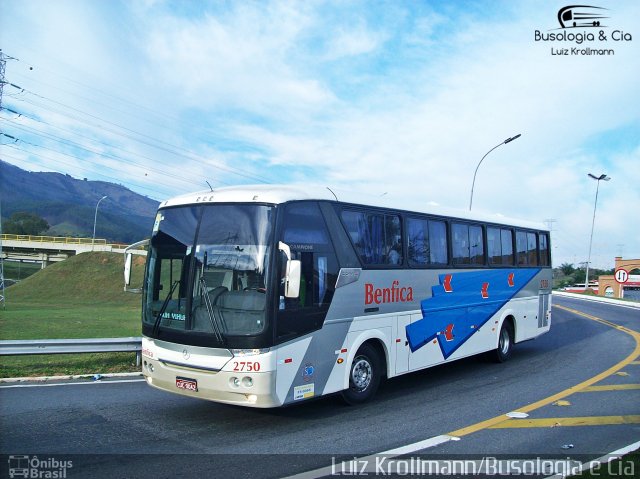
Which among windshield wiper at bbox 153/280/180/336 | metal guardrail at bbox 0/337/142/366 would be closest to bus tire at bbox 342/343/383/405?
Answer: windshield wiper at bbox 153/280/180/336

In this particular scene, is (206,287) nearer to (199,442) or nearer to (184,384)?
(184,384)

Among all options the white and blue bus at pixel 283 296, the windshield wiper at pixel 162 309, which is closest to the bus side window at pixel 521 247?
the white and blue bus at pixel 283 296

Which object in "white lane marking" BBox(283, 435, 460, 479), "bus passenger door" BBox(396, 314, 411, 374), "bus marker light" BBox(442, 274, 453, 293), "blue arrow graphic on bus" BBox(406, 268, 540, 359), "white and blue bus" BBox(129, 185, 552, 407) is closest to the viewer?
"white lane marking" BBox(283, 435, 460, 479)

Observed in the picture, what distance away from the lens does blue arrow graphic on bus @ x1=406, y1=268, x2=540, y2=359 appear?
9.40 metres

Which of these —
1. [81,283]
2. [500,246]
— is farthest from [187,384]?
[81,283]

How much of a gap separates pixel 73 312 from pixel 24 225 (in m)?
126

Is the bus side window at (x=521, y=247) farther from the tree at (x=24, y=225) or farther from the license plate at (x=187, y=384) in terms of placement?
the tree at (x=24, y=225)

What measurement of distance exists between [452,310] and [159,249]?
19.2 feet

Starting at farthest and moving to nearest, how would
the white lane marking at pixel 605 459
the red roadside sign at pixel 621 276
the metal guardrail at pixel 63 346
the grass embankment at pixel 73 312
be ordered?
the red roadside sign at pixel 621 276, the grass embankment at pixel 73 312, the metal guardrail at pixel 63 346, the white lane marking at pixel 605 459

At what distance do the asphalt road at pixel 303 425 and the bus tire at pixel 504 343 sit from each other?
72.5 inches

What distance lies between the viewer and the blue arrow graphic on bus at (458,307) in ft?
30.8

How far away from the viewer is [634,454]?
17.8 ft

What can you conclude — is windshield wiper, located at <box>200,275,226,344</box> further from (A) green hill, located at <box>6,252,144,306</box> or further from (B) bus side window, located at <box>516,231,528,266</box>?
(A) green hill, located at <box>6,252,144,306</box>

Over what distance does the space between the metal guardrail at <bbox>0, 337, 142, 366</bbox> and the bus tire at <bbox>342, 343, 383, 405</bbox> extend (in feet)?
14.6
